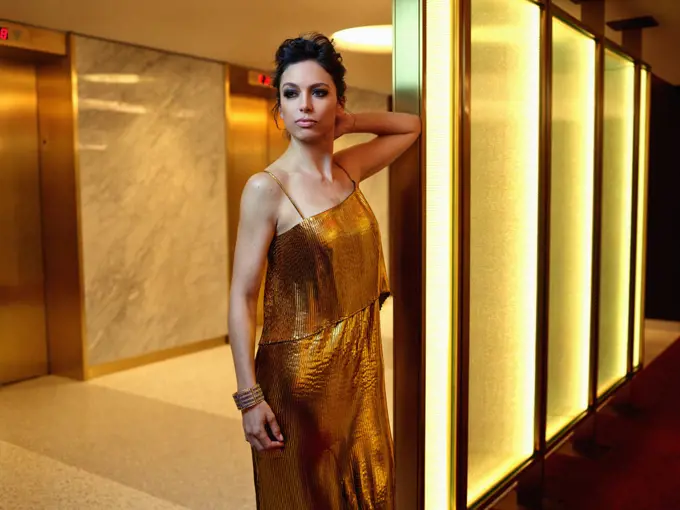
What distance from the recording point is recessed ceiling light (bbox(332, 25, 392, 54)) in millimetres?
5484

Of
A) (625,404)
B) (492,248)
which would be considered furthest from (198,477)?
(625,404)

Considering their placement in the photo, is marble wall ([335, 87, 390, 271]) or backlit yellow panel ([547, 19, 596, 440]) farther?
marble wall ([335, 87, 390, 271])

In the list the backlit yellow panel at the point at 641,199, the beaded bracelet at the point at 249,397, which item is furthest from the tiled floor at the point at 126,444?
the backlit yellow panel at the point at 641,199

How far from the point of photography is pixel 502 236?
111 inches

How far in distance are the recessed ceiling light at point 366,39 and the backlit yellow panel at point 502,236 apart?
2.66m

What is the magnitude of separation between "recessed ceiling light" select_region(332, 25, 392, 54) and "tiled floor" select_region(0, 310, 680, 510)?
8.76 ft

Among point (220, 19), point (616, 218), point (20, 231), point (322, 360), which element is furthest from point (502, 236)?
point (20, 231)

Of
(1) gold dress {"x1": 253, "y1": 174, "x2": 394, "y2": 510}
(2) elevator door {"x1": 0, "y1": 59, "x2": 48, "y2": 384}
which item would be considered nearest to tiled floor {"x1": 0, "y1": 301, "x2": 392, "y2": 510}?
(2) elevator door {"x1": 0, "y1": 59, "x2": 48, "y2": 384}

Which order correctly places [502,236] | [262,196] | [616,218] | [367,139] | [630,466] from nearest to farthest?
[262,196] < [502,236] < [630,466] < [616,218] < [367,139]

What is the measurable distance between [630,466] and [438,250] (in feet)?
7.16

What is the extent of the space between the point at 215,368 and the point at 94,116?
2.22 meters

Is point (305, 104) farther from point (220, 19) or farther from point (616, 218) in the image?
point (220, 19)

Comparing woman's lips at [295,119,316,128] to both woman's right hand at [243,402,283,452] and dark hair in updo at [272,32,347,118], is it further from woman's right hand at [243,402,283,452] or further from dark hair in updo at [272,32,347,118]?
woman's right hand at [243,402,283,452]

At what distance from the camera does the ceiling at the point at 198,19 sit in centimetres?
459
